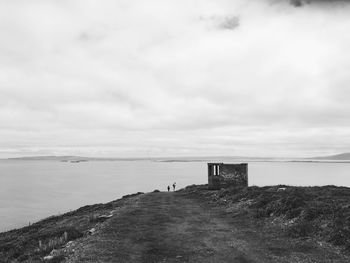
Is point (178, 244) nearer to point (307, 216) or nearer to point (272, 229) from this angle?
point (272, 229)

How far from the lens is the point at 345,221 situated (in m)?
17.3

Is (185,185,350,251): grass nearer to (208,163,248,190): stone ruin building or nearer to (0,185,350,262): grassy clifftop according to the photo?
(0,185,350,262): grassy clifftop

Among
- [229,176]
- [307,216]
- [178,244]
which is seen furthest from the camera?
[229,176]

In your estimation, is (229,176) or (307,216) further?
(229,176)

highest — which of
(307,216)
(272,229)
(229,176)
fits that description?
(229,176)

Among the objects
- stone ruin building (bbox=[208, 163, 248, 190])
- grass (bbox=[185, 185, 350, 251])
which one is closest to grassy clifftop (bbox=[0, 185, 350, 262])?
grass (bbox=[185, 185, 350, 251])

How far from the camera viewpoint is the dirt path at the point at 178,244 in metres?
14.1

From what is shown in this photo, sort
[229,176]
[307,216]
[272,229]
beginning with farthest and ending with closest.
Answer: [229,176] < [307,216] < [272,229]

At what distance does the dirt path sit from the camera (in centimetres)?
1414

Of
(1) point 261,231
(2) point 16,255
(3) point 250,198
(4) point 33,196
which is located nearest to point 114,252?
(2) point 16,255

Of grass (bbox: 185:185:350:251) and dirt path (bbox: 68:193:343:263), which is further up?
grass (bbox: 185:185:350:251)

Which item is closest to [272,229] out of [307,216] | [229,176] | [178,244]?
[307,216]

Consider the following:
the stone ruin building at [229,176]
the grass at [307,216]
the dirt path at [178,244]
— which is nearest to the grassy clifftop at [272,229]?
the grass at [307,216]

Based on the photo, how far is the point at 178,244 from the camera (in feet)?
53.9
